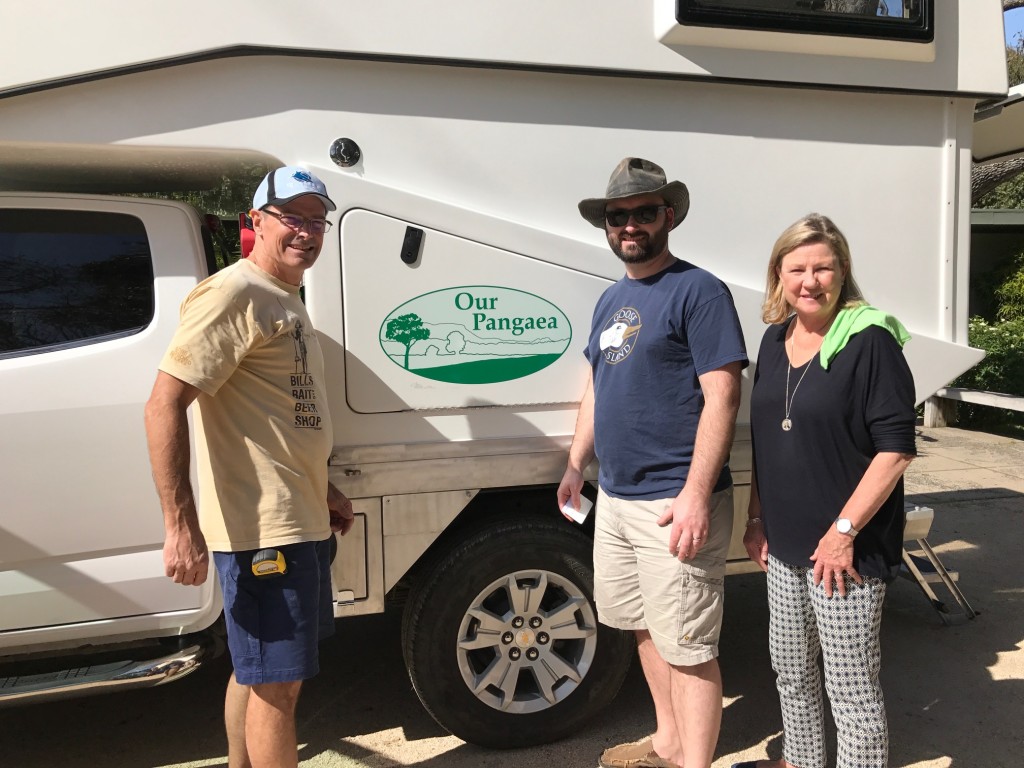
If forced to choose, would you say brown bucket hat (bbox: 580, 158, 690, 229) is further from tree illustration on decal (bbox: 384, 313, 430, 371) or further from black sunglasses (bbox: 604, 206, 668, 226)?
tree illustration on decal (bbox: 384, 313, 430, 371)

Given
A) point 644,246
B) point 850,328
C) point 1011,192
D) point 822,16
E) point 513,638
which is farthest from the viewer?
point 1011,192

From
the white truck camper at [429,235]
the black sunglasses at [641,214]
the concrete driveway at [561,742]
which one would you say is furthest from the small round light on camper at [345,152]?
the concrete driveway at [561,742]

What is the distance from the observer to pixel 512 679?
2867 millimetres

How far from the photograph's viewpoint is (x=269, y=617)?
214 cm

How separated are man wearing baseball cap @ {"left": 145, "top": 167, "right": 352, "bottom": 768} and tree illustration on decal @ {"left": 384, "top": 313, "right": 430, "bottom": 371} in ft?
1.21

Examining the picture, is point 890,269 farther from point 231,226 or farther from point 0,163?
point 0,163

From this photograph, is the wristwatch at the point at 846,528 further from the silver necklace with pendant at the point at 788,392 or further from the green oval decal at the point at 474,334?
the green oval decal at the point at 474,334

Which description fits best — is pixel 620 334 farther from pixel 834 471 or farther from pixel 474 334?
pixel 834 471

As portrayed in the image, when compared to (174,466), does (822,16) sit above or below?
above

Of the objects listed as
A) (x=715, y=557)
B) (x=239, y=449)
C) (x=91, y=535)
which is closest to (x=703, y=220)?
(x=715, y=557)

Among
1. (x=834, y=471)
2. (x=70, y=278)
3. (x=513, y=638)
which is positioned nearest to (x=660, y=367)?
(x=834, y=471)

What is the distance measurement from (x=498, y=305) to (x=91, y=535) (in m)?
1.56

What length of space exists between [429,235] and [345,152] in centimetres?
38

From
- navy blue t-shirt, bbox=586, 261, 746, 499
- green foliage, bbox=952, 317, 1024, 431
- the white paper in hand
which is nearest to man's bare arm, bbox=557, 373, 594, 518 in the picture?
the white paper in hand
